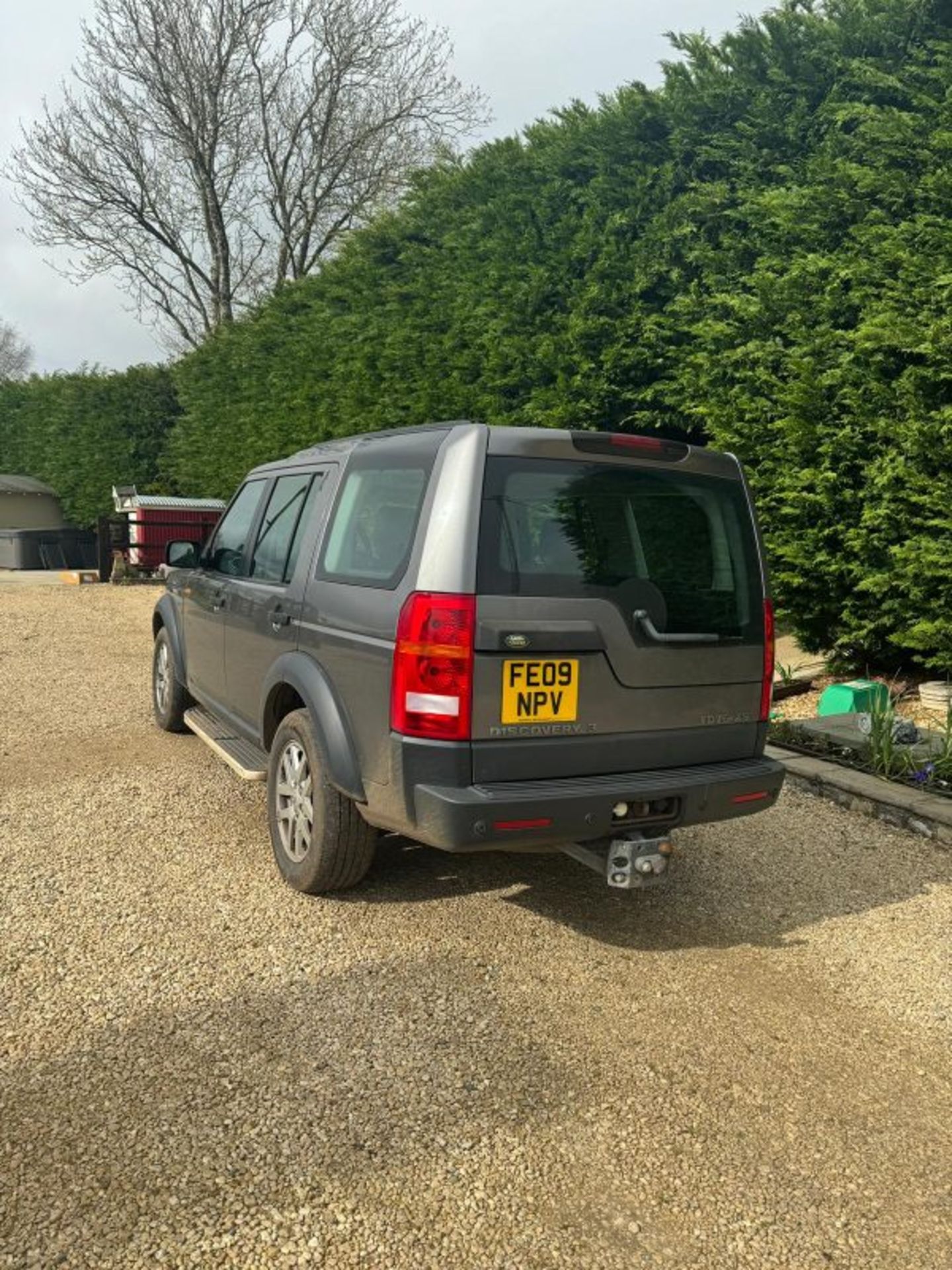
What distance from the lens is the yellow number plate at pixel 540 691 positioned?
2.92 m

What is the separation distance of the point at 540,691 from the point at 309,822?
4.04ft

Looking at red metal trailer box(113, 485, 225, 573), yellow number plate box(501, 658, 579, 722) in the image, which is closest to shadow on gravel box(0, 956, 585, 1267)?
yellow number plate box(501, 658, 579, 722)

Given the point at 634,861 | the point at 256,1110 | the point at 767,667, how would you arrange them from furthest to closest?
the point at 767,667 < the point at 634,861 < the point at 256,1110

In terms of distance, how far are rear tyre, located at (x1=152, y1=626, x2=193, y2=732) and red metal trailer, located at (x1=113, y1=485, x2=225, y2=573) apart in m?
10.9

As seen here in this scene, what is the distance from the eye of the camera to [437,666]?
289 centimetres

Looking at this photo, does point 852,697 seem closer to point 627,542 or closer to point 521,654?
point 627,542

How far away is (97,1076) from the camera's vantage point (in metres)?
2.48

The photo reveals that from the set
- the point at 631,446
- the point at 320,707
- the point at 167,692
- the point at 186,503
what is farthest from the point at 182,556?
the point at 186,503

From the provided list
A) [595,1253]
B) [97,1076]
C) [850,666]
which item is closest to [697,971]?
[595,1253]

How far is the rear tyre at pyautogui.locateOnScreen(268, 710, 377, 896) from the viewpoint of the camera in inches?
135

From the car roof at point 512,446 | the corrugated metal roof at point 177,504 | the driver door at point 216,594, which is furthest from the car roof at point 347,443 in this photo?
the corrugated metal roof at point 177,504

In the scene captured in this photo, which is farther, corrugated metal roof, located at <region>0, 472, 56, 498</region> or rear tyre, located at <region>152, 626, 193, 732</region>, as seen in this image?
corrugated metal roof, located at <region>0, 472, 56, 498</region>

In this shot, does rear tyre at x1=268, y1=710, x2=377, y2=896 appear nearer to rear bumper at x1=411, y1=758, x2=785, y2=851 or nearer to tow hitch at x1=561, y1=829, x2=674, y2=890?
rear bumper at x1=411, y1=758, x2=785, y2=851

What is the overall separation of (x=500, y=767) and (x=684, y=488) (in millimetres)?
1316
